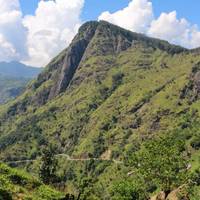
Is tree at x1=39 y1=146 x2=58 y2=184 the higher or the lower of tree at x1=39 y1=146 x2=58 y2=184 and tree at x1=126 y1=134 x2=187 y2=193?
the lower

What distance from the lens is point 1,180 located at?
45188mm

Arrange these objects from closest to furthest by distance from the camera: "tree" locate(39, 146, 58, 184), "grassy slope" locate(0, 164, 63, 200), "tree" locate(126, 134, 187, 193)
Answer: "grassy slope" locate(0, 164, 63, 200), "tree" locate(126, 134, 187, 193), "tree" locate(39, 146, 58, 184)

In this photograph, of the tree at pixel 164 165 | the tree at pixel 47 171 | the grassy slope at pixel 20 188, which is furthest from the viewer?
the tree at pixel 47 171

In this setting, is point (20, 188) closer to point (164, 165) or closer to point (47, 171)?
point (164, 165)

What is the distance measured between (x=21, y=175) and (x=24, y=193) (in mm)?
4890

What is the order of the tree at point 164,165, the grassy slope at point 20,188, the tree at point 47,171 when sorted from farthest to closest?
the tree at point 47,171 < the tree at point 164,165 < the grassy slope at point 20,188

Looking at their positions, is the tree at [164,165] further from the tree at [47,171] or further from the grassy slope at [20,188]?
the tree at [47,171]

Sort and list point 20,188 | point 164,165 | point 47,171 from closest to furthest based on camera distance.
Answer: point 20,188 → point 164,165 → point 47,171

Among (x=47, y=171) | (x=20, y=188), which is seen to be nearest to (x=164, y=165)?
(x=20, y=188)

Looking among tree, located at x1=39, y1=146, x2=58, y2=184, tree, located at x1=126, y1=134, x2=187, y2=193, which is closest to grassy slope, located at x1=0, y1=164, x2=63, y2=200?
tree, located at x1=126, y1=134, x2=187, y2=193

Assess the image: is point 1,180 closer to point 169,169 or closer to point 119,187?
point 169,169

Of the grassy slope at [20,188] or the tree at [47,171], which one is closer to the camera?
the grassy slope at [20,188]

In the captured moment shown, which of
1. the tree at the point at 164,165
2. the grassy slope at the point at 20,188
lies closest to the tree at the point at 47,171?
the tree at the point at 164,165

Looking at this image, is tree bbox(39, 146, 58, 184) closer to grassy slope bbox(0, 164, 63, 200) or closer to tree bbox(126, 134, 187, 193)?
tree bbox(126, 134, 187, 193)
